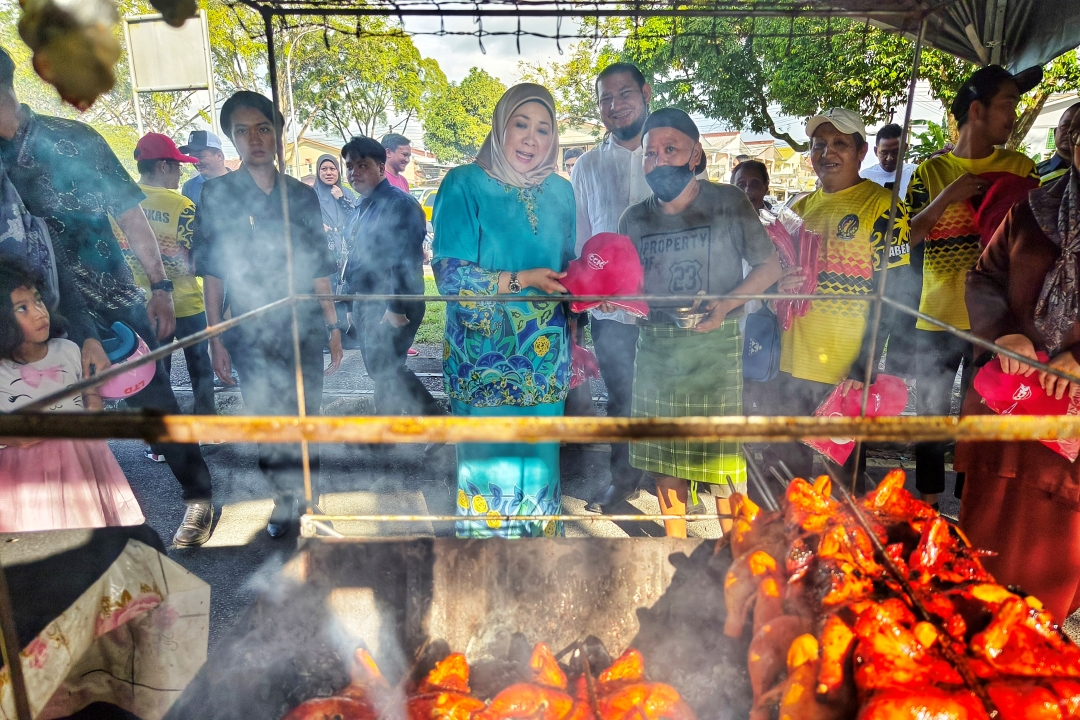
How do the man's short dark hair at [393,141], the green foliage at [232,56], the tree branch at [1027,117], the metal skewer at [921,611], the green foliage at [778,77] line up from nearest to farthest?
1. the metal skewer at [921,611]
2. the man's short dark hair at [393,141]
3. the tree branch at [1027,117]
4. the green foliage at [778,77]
5. the green foliage at [232,56]

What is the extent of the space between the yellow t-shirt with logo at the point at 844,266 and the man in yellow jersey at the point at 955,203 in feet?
0.88

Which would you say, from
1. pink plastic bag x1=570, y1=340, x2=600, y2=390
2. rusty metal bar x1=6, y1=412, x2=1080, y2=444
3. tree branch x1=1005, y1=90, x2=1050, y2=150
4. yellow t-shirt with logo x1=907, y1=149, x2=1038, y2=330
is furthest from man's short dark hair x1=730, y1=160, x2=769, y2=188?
tree branch x1=1005, y1=90, x2=1050, y2=150

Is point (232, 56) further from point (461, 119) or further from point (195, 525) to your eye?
point (195, 525)

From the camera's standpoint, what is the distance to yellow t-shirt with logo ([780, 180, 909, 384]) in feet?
10.3

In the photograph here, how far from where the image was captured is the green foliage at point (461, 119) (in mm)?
32031

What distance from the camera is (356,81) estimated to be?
21500mm

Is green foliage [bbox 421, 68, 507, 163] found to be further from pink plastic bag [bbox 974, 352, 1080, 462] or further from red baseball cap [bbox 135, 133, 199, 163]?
pink plastic bag [bbox 974, 352, 1080, 462]

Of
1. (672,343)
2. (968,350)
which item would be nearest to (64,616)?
(672,343)

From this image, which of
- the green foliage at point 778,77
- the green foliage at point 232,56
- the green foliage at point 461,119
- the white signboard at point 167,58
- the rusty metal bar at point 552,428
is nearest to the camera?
the rusty metal bar at point 552,428

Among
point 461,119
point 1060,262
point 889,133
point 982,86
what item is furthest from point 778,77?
point 461,119

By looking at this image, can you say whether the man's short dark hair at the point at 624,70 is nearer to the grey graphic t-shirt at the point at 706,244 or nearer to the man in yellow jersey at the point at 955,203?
the grey graphic t-shirt at the point at 706,244

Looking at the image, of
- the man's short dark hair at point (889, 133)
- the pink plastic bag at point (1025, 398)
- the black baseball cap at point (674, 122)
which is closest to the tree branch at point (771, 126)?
the man's short dark hair at point (889, 133)

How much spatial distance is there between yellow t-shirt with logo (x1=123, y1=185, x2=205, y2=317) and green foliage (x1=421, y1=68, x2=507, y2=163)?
96.3 ft

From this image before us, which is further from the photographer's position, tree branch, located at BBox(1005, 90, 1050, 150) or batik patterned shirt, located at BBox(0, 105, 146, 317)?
tree branch, located at BBox(1005, 90, 1050, 150)
